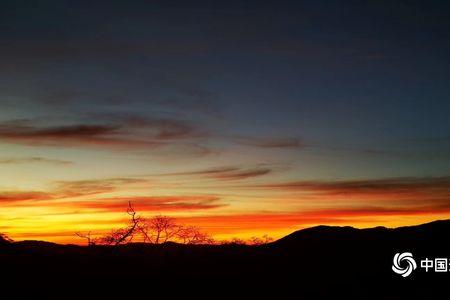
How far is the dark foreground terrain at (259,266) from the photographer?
23.8 meters

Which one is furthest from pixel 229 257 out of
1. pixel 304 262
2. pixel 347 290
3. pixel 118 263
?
pixel 347 290

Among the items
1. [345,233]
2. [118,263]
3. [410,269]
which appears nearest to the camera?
[410,269]

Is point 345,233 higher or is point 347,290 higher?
point 345,233

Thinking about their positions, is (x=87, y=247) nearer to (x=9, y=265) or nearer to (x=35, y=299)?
(x=9, y=265)

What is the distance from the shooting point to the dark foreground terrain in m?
23.8

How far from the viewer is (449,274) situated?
2473 centimetres

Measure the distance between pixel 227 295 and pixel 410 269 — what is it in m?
8.87

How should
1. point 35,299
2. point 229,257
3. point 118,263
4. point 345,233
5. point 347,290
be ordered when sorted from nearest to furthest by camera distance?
point 35,299
point 347,290
point 118,263
point 229,257
point 345,233

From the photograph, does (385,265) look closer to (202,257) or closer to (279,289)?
(279,289)

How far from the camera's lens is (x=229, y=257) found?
29.5 metres

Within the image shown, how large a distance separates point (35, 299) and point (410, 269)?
647 inches

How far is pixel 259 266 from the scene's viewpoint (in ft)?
91.0

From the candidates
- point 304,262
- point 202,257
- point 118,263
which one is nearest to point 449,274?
point 304,262

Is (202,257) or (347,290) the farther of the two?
(202,257)
